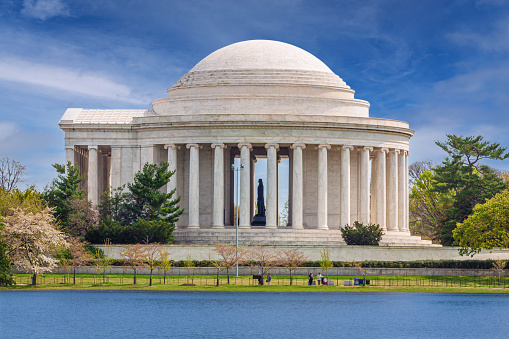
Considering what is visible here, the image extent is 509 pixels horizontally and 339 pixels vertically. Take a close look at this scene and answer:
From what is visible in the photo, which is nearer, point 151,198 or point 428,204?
point 151,198

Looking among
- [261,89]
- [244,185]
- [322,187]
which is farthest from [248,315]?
[261,89]

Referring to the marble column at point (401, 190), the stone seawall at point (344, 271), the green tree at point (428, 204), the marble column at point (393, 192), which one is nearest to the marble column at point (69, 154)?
the stone seawall at point (344, 271)

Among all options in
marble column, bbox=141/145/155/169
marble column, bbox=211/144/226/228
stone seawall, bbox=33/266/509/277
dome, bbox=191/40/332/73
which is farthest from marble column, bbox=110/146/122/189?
stone seawall, bbox=33/266/509/277

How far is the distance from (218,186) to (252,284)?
23967 millimetres

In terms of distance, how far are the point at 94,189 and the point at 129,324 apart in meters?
50.4

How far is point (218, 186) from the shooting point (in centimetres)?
10744

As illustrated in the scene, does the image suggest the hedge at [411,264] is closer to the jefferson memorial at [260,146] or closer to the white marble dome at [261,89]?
the jefferson memorial at [260,146]

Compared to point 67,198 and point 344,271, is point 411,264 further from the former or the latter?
point 67,198

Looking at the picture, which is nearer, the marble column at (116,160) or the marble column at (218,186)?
the marble column at (218,186)

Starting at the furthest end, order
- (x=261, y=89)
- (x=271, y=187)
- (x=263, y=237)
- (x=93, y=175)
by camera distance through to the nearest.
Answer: (x=261, y=89) < (x=93, y=175) < (x=271, y=187) < (x=263, y=237)

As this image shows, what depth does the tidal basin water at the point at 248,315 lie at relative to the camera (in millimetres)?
60531

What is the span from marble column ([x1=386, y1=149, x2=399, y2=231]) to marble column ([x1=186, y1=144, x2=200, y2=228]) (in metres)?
23.4

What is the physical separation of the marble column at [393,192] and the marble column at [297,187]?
12.4 m

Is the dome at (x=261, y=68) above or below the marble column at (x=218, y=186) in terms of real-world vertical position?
above
